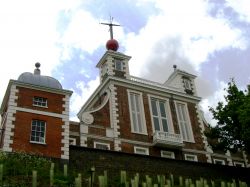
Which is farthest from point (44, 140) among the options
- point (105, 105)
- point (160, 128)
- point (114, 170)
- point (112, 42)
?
point (112, 42)

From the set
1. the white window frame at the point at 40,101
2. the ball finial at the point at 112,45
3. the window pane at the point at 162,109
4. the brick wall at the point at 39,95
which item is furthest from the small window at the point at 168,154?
the white window frame at the point at 40,101

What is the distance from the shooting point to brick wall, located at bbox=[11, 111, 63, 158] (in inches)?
1163

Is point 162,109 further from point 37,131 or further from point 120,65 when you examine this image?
point 37,131

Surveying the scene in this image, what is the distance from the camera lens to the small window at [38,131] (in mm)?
30300

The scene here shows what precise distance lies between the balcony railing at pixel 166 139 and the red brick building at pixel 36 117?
10.8 m

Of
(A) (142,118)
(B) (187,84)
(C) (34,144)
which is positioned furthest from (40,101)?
(B) (187,84)

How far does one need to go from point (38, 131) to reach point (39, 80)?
16.0 ft

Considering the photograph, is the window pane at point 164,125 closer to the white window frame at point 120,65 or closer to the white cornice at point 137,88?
the white cornice at point 137,88

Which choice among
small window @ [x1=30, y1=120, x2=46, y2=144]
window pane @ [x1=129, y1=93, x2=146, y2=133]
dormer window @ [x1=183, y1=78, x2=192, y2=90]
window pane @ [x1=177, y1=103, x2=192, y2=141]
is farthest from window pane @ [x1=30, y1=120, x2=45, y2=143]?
dormer window @ [x1=183, y1=78, x2=192, y2=90]

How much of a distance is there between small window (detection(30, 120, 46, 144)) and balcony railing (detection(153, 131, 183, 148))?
1282cm

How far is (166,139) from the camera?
40.3 metres

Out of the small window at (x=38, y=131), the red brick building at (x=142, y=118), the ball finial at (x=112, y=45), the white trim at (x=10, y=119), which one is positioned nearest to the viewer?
the white trim at (x=10, y=119)

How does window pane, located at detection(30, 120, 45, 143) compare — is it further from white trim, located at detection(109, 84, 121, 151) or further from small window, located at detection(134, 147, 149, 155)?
small window, located at detection(134, 147, 149, 155)

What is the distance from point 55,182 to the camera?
23828 millimetres
